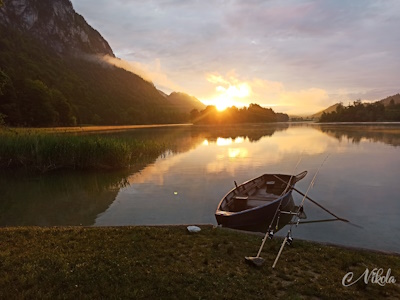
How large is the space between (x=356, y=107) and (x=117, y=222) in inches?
8310

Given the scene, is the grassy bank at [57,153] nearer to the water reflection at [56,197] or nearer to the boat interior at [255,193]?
the water reflection at [56,197]

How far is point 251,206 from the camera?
1452cm

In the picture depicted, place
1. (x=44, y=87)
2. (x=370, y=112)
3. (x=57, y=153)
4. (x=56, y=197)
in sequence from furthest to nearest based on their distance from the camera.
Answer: (x=370, y=112) < (x=44, y=87) < (x=57, y=153) < (x=56, y=197)

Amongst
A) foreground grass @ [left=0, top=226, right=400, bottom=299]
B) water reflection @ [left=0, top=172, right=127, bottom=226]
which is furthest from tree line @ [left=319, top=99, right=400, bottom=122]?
foreground grass @ [left=0, top=226, right=400, bottom=299]

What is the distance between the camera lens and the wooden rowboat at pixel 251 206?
40.8 ft

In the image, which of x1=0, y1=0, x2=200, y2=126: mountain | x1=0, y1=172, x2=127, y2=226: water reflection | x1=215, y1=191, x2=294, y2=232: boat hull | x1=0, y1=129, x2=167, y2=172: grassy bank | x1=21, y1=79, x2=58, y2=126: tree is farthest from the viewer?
x1=0, y1=0, x2=200, y2=126: mountain

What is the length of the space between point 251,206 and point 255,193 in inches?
124

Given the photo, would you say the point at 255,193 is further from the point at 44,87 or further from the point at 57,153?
the point at 44,87

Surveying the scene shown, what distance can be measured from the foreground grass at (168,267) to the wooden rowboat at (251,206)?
242 cm

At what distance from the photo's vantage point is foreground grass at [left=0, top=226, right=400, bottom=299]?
6230mm

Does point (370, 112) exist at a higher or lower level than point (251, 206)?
higher

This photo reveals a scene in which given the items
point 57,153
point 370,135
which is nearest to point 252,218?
point 57,153

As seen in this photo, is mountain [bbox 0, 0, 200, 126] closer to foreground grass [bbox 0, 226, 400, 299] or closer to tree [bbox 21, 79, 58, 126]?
tree [bbox 21, 79, 58, 126]

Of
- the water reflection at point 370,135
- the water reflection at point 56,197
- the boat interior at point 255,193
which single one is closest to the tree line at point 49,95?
the water reflection at point 56,197
